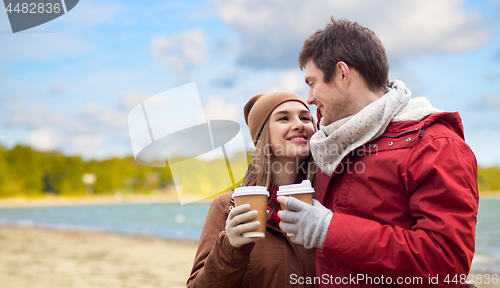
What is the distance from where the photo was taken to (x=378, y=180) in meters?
2.03

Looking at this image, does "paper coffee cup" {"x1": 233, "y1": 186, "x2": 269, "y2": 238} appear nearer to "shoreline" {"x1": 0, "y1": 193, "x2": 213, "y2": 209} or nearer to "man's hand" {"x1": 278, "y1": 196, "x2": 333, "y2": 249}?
"man's hand" {"x1": 278, "y1": 196, "x2": 333, "y2": 249}

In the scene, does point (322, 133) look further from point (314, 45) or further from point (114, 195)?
point (114, 195)

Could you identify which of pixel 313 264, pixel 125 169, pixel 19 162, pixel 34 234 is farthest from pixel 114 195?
pixel 313 264

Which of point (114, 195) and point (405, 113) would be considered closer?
point (405, 113)

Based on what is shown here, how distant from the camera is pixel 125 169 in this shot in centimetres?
6981

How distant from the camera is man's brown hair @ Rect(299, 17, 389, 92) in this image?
89.9 inches

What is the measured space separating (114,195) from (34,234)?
53.7m

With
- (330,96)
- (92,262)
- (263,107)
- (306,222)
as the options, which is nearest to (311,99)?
(330,96)

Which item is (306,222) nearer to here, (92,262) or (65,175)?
(92,262)

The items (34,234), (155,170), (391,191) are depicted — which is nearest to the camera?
(391,191)

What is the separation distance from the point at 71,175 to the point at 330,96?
236 feet

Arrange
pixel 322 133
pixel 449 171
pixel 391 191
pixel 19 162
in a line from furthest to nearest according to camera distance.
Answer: pixel 19 162, pixel 322 133, pixel 391 191, pixel 449 171

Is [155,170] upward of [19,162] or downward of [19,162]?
downward

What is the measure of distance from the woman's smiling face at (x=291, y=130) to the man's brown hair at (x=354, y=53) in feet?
2.23
